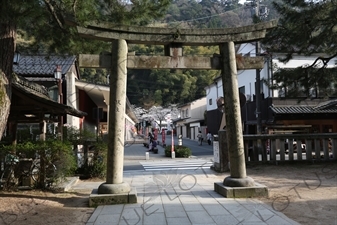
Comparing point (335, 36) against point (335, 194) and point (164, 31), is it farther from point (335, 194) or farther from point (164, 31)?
point (164, 31)

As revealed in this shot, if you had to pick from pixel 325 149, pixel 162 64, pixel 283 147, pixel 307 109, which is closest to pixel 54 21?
pixel 162 64

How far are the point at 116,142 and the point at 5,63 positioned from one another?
10.1 feet

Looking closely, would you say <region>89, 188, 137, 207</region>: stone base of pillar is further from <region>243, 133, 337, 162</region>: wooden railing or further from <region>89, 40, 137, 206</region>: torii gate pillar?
<region>243, 133, 337, 162</region>: wooden railing

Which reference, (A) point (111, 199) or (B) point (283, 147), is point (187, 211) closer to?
(A) point (111, 199)

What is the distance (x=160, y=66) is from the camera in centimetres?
791

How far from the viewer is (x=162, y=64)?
7895 millimetres

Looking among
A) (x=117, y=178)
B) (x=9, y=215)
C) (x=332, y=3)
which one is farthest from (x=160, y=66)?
(x=332, y=3)

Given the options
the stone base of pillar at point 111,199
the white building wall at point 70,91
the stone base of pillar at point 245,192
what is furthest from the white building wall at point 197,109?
the stone base of pillar at point 111,199

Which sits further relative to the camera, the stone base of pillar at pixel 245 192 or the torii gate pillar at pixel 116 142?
the stone base of pillar at pixel 245 192

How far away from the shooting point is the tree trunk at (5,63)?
7215mm

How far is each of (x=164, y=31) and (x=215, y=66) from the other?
5.10 ft

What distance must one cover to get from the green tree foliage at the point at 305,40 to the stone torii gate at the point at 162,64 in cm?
405

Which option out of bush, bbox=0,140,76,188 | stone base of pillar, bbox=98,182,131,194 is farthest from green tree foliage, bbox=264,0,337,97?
bush, bbox=0,140,76,188

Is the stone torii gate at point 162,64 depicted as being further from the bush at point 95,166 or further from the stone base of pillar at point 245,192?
the bush at point 95,166
